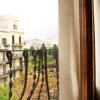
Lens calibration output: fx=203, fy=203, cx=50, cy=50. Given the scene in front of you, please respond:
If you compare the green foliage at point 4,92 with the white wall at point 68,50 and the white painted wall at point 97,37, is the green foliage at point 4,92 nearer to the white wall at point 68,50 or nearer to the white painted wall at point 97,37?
the white wall at point 68,50

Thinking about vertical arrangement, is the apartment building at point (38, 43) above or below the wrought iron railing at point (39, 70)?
above

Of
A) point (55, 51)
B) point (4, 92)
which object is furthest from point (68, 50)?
point (4, 92)

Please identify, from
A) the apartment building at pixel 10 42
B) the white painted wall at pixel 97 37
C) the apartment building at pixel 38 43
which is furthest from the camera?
the apartment building at pixel 38 43

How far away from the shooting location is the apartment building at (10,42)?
7.58 feet

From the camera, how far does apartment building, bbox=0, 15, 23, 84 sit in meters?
2.31

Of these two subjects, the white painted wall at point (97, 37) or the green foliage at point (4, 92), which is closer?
the white painted wall at point (97, 37)

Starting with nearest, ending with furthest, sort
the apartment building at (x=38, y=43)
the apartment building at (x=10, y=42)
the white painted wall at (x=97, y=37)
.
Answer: the white painted wall at (x=97, y=37) < the apartment building at (x=10, y=42) < the apartment building at (x=38, y=43)

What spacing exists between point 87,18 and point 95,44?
0.96ft

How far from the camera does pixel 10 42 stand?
7.70ft

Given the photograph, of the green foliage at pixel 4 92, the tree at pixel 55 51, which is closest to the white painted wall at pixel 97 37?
the tree at pixel 55 51

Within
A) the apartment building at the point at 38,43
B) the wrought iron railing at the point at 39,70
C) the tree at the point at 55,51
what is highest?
the apartment building at the point at 38,43

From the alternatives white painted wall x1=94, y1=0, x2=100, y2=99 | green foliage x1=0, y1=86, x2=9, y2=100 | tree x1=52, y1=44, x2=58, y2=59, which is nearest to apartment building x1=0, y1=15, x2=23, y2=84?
green foliage x1=0, y1=86, x2=9, y2=100

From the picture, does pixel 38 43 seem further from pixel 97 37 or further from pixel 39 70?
pixel 97 37

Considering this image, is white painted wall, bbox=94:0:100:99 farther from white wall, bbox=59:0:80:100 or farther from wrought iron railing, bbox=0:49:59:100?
wrought iron railing, bbox=0:49:59:100
